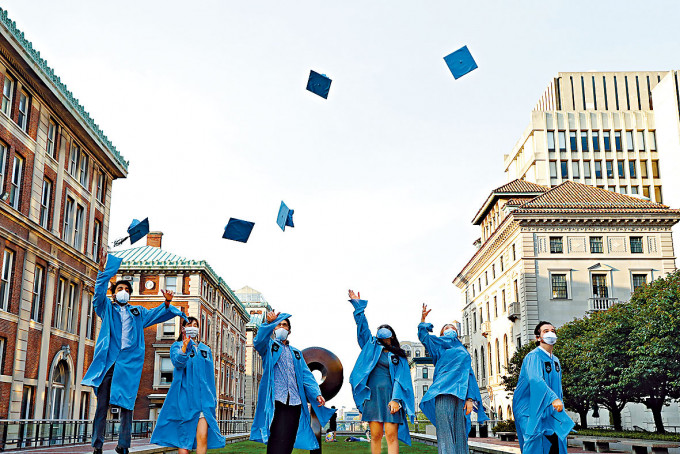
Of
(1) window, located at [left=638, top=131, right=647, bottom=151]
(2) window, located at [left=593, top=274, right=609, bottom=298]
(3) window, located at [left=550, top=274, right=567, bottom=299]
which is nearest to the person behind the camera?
(2) window, located at [left=593, top=274, right=609, bottom=298]

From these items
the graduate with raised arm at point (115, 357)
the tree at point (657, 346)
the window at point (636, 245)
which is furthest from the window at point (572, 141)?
the graduate with raised arm at point (115, 357)

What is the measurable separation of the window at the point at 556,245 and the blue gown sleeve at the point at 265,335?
44.0 meters

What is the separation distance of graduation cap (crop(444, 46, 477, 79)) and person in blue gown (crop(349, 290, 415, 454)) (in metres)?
7.39

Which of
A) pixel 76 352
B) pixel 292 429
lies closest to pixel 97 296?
pixel 292 429

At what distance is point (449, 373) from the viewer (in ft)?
31.8

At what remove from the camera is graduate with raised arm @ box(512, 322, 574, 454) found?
8.49 meters

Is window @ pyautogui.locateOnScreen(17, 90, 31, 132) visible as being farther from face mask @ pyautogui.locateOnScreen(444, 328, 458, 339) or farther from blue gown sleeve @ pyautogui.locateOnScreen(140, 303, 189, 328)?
face mask @ pyautogui.locateOnScreen(444, 328, 458, 339)

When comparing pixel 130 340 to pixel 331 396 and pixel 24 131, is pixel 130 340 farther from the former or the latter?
pixel 24 131

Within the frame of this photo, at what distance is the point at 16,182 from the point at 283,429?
70.1 feet

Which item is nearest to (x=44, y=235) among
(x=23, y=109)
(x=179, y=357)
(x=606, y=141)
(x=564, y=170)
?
(x=23, y=109)

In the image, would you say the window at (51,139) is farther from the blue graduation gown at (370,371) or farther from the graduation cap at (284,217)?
the blue graduation gown at (370,371)

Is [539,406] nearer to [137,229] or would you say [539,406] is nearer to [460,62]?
[460,62]

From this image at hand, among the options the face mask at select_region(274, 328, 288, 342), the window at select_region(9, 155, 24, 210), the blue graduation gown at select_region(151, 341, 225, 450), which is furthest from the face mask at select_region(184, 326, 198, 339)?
the window at select_region(9, 155, 24, 210)

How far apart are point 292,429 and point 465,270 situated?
206ft
